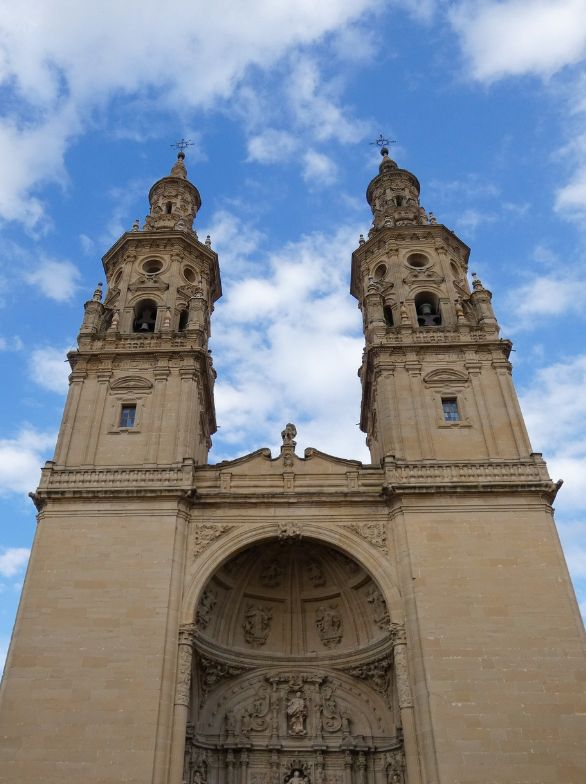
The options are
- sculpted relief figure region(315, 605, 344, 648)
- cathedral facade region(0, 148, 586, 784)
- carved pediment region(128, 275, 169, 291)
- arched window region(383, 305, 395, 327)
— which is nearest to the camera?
cathedral facade region(0, 148, 586, 784)

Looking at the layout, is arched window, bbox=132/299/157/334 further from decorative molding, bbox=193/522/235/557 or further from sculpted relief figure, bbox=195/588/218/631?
sculpted relief figure, bbox=195/588/218/631

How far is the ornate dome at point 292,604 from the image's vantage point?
20.8 metres

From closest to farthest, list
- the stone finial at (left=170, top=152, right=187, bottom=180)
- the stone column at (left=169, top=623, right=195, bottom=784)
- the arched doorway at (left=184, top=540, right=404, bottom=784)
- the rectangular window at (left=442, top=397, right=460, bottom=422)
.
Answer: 1. the stone column at (left=169, top=623, right=195, bottom=784)
2. the arched doorway at (left=184, top=540, right=404, bottom=784)
3. the rectangular window at (left=442, top=397, right=460, bottom=422)
4. the stone finial at (left=170, top=152, right=187, bottom=180)

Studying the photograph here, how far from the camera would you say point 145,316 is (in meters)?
28.8

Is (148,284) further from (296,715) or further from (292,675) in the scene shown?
(296,715)

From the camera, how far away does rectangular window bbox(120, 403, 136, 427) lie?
23.4m

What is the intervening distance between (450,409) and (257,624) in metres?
9.26

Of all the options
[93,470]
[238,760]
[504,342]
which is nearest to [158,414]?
[93,470]

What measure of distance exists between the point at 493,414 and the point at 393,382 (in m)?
3.44

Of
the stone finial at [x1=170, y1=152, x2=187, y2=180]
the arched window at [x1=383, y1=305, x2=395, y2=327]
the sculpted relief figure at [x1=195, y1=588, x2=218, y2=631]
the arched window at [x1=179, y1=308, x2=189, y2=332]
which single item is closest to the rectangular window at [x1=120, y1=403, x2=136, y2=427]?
the arched window at [x1=179, y1=308, x2=189, y2=332]

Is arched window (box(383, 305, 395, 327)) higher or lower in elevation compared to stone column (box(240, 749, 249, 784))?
higher

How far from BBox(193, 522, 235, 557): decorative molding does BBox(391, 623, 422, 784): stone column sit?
5.46m

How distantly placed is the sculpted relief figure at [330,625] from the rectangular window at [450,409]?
23.3 feet

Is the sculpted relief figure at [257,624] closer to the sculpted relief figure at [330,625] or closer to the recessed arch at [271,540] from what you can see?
the sculpted relief figure at [330,625]
